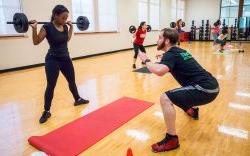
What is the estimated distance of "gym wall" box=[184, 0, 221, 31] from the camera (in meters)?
14.5

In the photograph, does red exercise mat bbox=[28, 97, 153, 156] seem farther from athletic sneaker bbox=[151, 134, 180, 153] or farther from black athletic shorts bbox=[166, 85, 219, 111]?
black athletic shorts bbox=[166, 85, 219, 111]

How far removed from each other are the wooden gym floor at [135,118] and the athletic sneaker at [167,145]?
47 mm

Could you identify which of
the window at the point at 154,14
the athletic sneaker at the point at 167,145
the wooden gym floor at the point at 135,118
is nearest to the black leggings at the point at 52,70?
the wooden gym floor at the point at 135,118

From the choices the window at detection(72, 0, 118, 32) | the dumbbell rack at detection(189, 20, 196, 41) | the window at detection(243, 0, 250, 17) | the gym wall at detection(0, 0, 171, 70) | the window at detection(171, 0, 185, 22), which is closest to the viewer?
the gym wall at detection(0, 0, 171, 70)

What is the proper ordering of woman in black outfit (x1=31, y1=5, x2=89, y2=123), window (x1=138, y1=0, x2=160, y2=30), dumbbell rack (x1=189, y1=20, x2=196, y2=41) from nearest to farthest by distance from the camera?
woman in black outfit (x1=31, y1=5, x2=89, y2=123) < window (x1=138, y1=0, x2=160, y2=30) < dumbbell rack (x1=189, y1=20, x2=196, y2=41)

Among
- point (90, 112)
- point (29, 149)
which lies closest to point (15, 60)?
point (90, 112)

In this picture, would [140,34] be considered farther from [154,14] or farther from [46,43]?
[154,14]

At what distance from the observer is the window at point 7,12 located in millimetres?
5469

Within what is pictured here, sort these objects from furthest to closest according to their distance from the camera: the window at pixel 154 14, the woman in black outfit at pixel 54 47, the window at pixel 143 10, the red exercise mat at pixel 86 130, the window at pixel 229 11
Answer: the window at pixel 229 11, the window at pixel 154 14, the window at pixel 143 10, the woman in black outfit at pixel 54 47, the red exercise mat at pixel 86 130

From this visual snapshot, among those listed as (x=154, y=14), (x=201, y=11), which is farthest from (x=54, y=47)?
(x=201, y=11)

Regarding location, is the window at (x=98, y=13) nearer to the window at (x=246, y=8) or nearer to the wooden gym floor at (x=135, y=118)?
the wooden gym floor at (x=135, y=118)

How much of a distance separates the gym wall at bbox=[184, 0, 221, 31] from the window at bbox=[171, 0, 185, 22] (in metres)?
0.43

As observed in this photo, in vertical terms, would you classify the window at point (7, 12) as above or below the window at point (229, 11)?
below

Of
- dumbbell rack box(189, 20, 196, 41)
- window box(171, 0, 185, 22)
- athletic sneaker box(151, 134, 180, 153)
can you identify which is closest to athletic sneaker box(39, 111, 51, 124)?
athletic sneaker box(151, 134, 180, 153)
